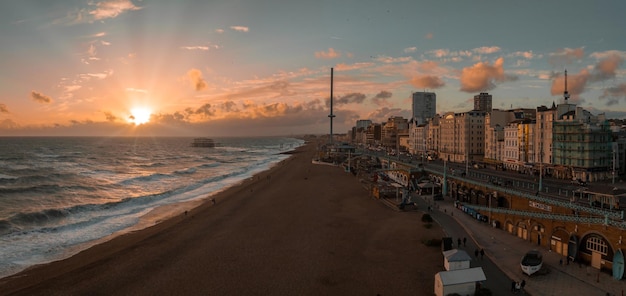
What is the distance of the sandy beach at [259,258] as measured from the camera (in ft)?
84.6

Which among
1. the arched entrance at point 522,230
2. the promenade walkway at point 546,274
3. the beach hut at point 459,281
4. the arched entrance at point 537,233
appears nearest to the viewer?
the beach hut at point 459,281

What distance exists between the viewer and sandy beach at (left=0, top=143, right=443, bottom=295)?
2580 cm

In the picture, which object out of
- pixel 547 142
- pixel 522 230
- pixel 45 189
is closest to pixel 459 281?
pixel 522 230

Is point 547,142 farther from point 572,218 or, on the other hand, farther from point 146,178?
point 146,178

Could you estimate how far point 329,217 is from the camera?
44812mm

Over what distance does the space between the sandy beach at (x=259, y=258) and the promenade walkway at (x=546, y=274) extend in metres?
4.50

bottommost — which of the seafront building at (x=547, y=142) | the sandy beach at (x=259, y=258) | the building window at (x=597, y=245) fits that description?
the sandy beach at (x=259, y=258)

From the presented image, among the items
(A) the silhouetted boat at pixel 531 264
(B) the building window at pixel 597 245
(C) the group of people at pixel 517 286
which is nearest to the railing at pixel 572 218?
(B) the building window at pixel 597 245

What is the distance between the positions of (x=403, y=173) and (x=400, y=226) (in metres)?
30.1

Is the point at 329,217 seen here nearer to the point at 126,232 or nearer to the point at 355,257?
the point at 355,257

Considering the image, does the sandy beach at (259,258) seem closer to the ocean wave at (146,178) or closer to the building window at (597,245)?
the building window at (597,245)

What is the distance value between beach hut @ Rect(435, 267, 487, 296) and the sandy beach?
1.79m

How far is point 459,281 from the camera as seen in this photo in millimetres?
22766

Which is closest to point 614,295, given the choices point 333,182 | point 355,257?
point 355,257
